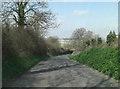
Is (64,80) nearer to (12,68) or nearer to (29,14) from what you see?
(12,68)

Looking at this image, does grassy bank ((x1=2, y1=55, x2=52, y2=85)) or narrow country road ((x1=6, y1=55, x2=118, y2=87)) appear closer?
narrow country road ((x1=6, y1=55, x2=118, y2=87))

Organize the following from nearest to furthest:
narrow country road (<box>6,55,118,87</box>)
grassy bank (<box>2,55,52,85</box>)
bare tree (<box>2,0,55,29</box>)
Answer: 1. narrow country road (<box>6,55,118,87</box>)
2. grassy bank (<box>2,55,52,85</box>)
3. bare tree (<box>2,0,55,29</box>)

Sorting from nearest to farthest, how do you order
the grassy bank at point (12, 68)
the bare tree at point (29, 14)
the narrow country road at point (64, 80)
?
the narrow country road at point (64, 80) < the grassy bank at point (12, 68) < the bare tree at point (29, 14)

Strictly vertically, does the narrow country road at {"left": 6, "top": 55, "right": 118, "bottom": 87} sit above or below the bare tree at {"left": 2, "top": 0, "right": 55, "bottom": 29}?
below

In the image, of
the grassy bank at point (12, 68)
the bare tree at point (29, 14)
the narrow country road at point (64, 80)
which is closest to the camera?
the narrow country road at point (64, 80)

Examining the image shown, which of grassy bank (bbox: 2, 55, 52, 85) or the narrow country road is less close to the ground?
grassy bank (bbox: 2, 55, 52, 85)

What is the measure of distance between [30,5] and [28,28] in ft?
12.8

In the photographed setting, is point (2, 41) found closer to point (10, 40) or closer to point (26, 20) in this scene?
point (10, 40)

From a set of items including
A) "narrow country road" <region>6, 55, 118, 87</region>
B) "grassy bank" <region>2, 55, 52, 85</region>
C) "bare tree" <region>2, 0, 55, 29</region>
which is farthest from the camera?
"bare tree" <region>2, 0, 55, 29</region>

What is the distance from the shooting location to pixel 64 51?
87.7 metres

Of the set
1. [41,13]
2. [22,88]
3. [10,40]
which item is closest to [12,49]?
[10,40]

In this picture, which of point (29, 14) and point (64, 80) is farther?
point (29, 14)

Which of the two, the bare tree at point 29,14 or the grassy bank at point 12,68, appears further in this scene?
the bare tree at point 29,14

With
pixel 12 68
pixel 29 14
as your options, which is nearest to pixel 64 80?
pixel 12 68
